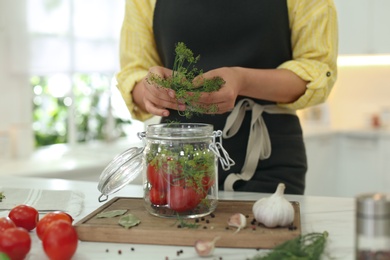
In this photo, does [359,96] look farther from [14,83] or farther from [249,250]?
[249,250]

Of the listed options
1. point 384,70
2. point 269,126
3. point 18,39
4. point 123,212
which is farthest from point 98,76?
point 123,212

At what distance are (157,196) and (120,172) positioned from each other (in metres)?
0.14

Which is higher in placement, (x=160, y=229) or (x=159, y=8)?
(x=159, y=8)

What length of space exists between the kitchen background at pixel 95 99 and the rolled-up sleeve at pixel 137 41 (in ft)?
4.26

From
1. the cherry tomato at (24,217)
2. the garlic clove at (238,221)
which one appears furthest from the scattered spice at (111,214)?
the garlic clove at (238,221)

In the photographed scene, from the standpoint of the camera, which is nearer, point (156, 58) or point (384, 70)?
point (156, 58)

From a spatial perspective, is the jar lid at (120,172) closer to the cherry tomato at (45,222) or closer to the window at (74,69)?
the cherry tomato at (45,222)

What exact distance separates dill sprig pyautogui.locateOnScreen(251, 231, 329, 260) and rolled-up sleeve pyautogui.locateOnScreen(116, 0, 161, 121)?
79 centimetres

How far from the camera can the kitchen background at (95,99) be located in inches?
124

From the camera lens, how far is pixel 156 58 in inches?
70.8

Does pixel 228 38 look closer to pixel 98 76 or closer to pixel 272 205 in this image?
pixel 272 205

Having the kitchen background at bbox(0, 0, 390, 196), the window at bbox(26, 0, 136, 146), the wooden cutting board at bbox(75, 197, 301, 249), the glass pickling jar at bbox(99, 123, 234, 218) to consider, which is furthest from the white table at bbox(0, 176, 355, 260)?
the window at bbox(26, 0, 136, 146)

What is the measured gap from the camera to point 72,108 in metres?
3.65

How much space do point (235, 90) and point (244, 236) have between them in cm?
40
